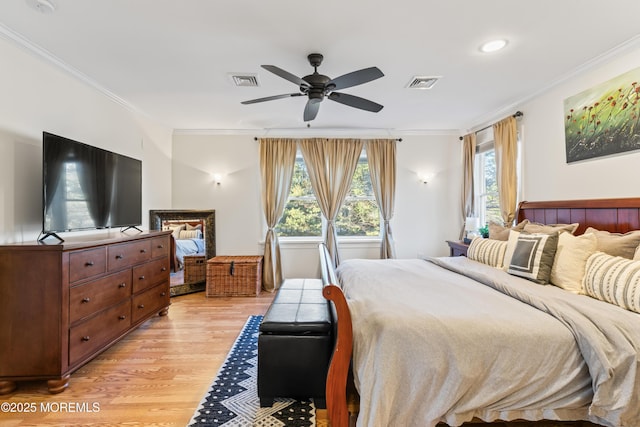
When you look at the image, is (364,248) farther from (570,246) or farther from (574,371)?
(574,371)

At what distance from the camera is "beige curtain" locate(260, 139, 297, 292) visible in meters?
4.63

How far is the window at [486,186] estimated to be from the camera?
4.16 meters

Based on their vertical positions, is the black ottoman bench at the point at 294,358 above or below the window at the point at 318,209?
below

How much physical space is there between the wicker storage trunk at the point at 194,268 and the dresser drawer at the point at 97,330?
173 centimetres

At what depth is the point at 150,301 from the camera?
309 cm

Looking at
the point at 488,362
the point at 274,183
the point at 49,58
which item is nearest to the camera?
the point at 488,362

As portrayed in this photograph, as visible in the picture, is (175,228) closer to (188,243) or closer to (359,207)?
(188,243)

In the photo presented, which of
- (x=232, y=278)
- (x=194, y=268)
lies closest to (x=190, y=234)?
(x=194, y=268)

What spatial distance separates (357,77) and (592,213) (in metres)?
2.38

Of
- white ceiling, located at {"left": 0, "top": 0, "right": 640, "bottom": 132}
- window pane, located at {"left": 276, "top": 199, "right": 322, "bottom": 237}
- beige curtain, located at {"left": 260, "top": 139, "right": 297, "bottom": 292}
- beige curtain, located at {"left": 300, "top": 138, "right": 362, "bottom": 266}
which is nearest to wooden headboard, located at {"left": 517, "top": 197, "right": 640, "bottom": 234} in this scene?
white ceiling, located at {"left": 0, "top": 0, "right": 640, "bottom": 132}

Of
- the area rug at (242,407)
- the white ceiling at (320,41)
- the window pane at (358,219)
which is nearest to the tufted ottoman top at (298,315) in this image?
the area rug at (242,407)

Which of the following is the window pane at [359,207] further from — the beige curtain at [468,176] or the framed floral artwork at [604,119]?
the framed floral artwork at [604,119]

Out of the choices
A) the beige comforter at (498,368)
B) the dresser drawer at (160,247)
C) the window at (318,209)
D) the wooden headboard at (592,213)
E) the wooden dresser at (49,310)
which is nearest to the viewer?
the beige comforter at (498,368)

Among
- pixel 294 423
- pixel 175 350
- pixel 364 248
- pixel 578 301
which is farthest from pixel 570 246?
pixel 175 350
